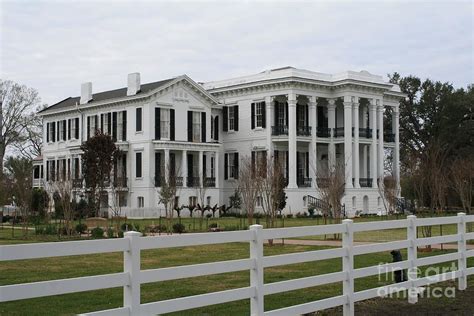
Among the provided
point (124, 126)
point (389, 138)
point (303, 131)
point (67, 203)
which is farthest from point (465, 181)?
point (389, 138)

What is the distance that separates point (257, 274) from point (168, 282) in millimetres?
6615

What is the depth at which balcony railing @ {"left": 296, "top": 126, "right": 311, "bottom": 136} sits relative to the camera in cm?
5762

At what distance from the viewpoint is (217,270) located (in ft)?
24.5

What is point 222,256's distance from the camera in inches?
802

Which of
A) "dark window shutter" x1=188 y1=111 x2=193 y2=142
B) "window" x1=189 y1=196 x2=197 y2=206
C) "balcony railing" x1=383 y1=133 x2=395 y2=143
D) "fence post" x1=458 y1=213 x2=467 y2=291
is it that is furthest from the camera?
"balcony railing" x1=383 y1=133 x2=395 y2=143

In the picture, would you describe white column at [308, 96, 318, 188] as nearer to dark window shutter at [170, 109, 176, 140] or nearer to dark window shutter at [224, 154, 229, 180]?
dark window shutter at [224, 154, 229, 180]

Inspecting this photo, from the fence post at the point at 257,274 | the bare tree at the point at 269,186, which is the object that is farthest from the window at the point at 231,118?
the fence post at the point at 257,274

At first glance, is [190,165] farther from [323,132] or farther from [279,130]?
[323,132]

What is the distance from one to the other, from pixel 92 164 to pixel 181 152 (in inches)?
426

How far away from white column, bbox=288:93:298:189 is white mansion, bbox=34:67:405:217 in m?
0.08

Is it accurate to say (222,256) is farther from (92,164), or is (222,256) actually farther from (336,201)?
(92,164)

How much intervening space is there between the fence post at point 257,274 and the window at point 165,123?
46.6 metres

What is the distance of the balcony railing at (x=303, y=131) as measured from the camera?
57.6 m

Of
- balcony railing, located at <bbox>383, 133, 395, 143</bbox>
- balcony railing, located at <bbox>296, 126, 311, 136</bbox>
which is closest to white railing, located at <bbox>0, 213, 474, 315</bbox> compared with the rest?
balcony railing, located at <bbox>296, 126, 311, 136</bbox>
